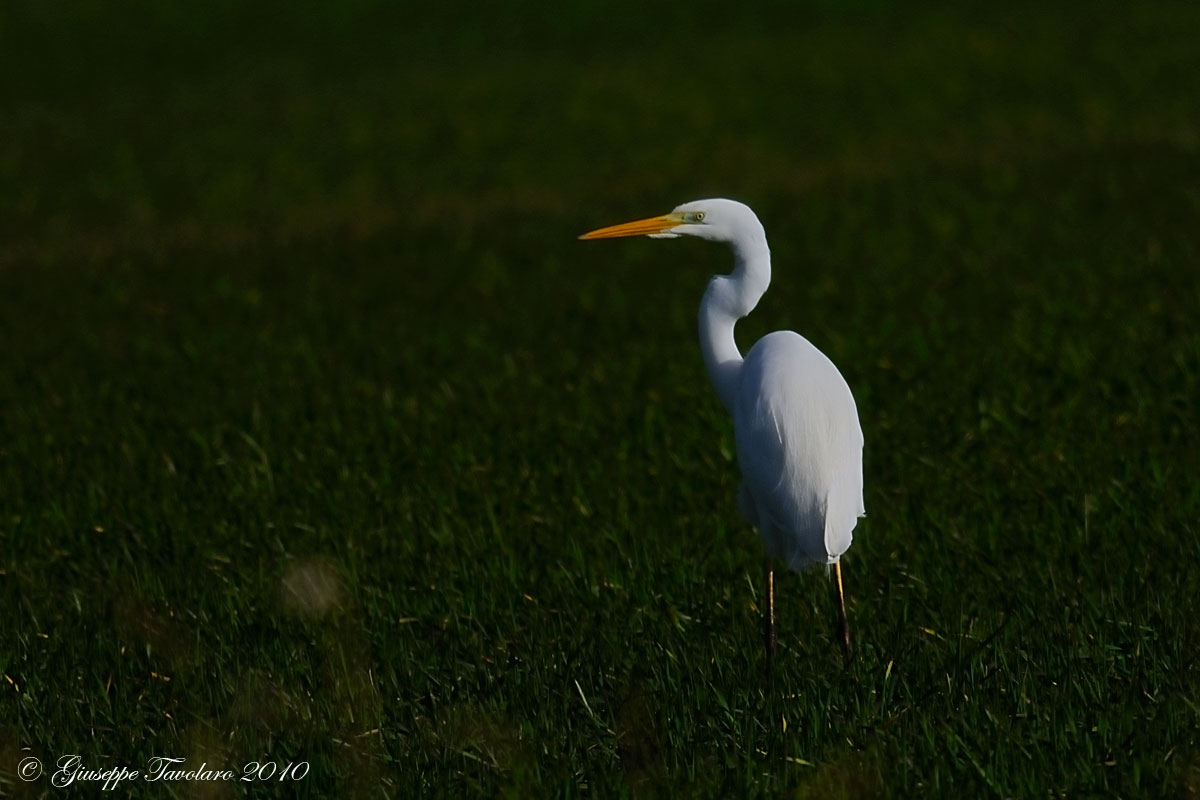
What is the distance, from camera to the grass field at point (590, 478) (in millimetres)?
3676

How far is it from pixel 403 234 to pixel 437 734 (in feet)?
34.6

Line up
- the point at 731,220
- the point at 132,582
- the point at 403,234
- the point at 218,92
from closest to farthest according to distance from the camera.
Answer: the point at 731,220 < the point at 132,582 < the point at 403,234 < the point at 218,92

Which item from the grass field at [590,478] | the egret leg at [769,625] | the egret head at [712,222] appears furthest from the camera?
the egret head at [712,222]

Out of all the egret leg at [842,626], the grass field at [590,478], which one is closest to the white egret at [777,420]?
the egret leg at [842,626]

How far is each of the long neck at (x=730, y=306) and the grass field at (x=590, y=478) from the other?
74cm

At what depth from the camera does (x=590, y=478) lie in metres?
6.11

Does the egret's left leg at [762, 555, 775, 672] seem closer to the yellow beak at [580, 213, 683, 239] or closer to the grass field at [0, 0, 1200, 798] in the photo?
the grass field at [0, 0, 1200, 798]

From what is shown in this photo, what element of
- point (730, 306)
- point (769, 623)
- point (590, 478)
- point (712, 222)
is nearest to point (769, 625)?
point (769, 623)

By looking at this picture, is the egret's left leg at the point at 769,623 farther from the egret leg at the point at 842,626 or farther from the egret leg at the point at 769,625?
the egret leg at the point at 842,626

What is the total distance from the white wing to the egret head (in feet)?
1.21

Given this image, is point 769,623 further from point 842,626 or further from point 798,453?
point 798,453

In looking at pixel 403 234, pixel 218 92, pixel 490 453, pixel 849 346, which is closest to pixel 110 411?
pixel 490 453

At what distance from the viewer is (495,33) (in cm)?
2678

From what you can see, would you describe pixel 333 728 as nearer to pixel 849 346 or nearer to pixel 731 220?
pixel 731 220
